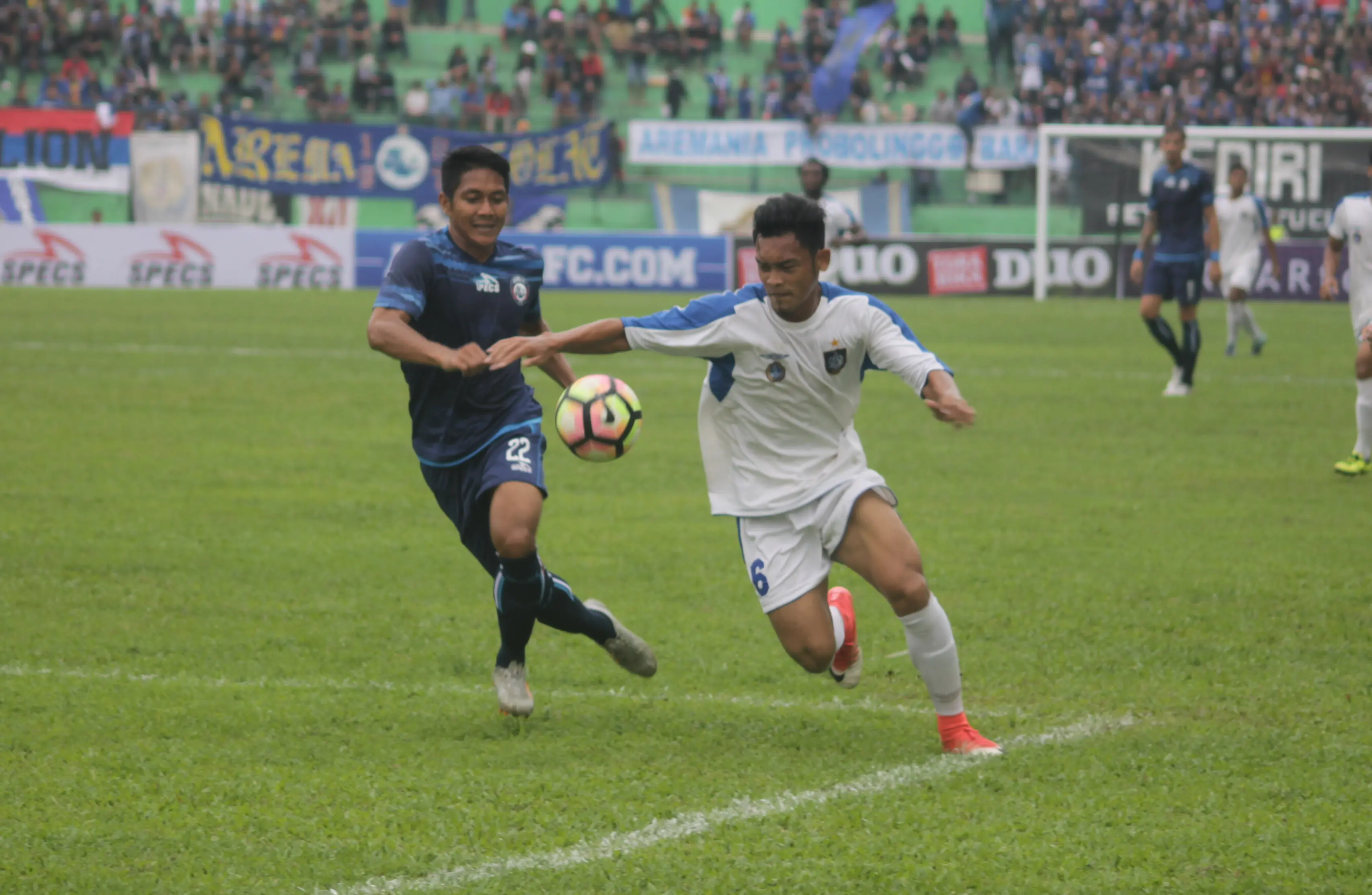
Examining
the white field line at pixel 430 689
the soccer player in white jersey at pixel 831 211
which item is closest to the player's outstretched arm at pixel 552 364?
the white field line at pixel 430 689

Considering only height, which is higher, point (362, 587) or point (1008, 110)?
point (1008, 110)

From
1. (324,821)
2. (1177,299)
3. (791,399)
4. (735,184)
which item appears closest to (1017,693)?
(791,399)

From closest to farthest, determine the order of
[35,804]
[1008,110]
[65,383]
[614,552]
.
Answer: [35,804] → [614,552] → [65,383] → [1008,110]

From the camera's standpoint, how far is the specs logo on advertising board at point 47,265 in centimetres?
2952

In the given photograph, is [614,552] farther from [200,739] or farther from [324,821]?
[324,821]

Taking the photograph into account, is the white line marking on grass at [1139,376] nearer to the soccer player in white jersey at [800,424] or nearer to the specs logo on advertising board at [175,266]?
the soccer player in white jersey at [800,424]

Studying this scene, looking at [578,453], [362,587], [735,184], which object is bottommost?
[362,587]

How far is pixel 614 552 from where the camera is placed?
8.75 meters

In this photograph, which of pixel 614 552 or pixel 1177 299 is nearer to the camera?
pixel 614 552

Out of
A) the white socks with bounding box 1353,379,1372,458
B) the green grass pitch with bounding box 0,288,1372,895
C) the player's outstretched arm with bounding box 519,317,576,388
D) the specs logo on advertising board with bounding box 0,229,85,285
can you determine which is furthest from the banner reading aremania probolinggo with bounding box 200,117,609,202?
the player's outstretched arm with bounding box 519,317,576,388

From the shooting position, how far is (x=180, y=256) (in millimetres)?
29922

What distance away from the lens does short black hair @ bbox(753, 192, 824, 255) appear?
504 centimetres

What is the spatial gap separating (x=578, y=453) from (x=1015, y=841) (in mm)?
1959

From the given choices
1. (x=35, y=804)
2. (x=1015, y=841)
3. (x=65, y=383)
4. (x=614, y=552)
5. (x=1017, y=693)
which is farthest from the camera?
(x=65, y=383)
